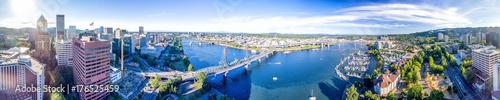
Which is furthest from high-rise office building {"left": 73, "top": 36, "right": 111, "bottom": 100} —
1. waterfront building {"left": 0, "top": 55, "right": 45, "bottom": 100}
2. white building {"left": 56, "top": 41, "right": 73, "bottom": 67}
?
white building {"left": 56, "top": 41, "right": 73, "bottom": 67}

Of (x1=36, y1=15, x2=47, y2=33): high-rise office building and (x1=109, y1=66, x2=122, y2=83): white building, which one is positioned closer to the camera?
(x1=36, y1=15, x2=47, y2=33): high-rise office building

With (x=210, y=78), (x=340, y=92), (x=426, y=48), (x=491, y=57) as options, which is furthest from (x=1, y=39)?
(x=426, y=48)

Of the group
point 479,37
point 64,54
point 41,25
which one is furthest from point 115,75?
point 479,37

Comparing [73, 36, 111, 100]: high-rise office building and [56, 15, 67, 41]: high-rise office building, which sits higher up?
[56, 15, 67, 41]: high-rise office building

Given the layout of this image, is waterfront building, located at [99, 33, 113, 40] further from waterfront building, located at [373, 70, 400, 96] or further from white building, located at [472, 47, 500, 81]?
white building, located at [472, 47, 500, 81]

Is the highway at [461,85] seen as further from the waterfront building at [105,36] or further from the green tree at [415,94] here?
the waterfront building at [105,36]

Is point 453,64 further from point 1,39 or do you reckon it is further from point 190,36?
point 190,36
